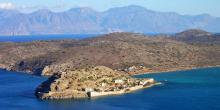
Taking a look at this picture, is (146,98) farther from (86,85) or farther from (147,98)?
(86,85)

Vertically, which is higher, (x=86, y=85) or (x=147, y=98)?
(x=86, y=85)

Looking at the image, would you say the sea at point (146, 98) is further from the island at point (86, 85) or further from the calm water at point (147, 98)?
the island at point (86, 85)

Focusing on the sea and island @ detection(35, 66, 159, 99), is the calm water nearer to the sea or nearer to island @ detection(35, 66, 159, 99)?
the sea

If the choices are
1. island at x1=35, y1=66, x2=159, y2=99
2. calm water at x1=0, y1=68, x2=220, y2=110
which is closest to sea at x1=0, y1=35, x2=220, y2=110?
calm water at x1=0, y1=68, x2=220, y2=110

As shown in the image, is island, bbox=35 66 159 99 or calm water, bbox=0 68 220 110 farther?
island, bbox=35 66 159 99

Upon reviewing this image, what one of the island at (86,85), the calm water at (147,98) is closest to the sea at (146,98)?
the calm water at (147,98)

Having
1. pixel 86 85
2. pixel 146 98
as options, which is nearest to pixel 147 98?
pixel 146 98

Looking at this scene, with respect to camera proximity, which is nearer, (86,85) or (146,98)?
(146,98)

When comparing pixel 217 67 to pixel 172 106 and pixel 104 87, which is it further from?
pixel 172 106
